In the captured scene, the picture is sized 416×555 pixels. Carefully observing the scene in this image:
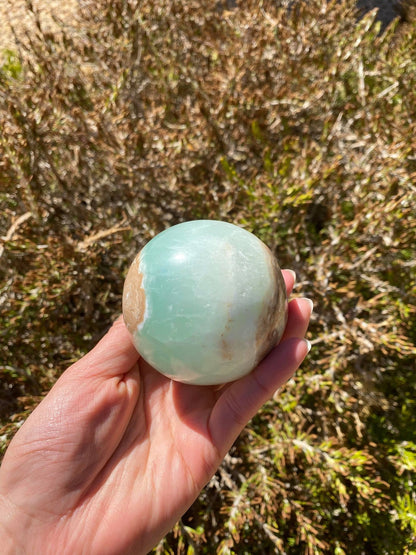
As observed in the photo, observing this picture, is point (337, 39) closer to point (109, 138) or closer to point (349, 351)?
point (109, 138)

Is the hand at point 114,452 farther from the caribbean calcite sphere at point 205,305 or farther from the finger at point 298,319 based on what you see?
the caribbean calcite sphere at point 205,305

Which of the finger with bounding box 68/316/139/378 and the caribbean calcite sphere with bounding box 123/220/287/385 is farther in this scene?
the finger with bounding box 68/316/139/378

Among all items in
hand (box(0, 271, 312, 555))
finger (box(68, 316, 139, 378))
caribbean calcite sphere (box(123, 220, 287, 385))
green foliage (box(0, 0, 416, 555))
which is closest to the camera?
caribbean calcite sphere (box(123, 220, 287, 385))

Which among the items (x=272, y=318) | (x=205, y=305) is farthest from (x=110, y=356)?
(x=272, y=318)

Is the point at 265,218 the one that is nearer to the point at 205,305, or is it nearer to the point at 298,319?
the point at 298,319

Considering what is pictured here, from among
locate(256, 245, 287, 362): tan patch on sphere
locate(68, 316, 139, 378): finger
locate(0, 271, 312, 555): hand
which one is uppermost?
locate(256, 245, 287, 362): tan patch on sphere

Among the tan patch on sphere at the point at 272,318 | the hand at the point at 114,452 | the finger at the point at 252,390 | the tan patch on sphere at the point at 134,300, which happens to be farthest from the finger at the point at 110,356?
the tan patch on sphere at the point at 272,318

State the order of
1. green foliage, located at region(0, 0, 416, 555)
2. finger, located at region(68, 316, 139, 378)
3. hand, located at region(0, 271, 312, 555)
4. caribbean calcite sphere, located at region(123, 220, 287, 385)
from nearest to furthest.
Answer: caribbean calcite sphere, located at region(123, 220, 287, 385)
hand, located at region(0, 271, 312, 555)
finger, located at region(68, 316, 139, 378)
green foliage, located at region(0, 0, 416, 555)

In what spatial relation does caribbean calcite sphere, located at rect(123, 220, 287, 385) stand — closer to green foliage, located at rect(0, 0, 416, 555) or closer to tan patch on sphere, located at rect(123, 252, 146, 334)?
tan patch on sphere, located at rect(123, 252, 146, 334)

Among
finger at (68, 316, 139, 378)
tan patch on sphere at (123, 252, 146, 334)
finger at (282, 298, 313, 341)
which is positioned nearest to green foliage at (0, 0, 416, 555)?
finger at (282, 298, 313, 341)
